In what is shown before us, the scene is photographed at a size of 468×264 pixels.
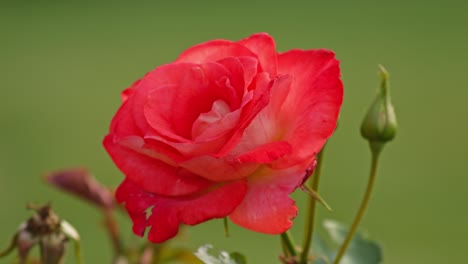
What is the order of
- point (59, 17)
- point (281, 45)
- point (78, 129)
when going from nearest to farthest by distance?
point (78, 129)
point (281, 45)
point (59, 17)

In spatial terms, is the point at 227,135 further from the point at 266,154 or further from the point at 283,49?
the point at 283,49

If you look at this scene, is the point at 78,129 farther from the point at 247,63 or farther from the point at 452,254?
the point at 247,63

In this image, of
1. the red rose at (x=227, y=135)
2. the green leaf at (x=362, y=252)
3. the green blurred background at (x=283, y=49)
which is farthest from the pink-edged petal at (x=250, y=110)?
the green blurred background at (x=283, y=49)

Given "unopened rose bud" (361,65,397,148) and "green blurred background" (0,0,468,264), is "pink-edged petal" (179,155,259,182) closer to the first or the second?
"unopened rose bud" (361,65,397,148)

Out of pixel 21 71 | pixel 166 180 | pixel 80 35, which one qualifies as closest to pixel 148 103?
pixel 166 180

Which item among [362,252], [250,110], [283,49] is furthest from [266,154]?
[283,49]

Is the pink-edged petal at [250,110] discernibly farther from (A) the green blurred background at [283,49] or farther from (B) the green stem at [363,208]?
(A) the green blurred background at [283,49]
